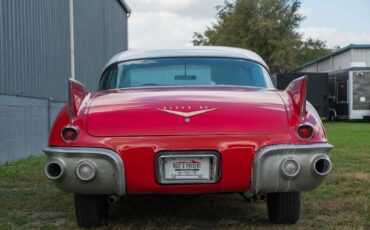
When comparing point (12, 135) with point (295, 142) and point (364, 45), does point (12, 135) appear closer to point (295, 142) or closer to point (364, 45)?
point (295, 142)

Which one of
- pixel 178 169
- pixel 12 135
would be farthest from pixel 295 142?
pixel 12 135

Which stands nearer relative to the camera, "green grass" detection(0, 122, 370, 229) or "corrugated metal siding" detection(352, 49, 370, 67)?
"green grass" detection(0, 122, 370, 229)

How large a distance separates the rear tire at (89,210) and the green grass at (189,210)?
126 millimetres

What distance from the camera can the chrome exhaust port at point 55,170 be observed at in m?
4.02

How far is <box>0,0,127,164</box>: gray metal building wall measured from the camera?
9750mm

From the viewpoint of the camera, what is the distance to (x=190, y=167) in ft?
13.0

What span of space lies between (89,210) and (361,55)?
36102 millimetres

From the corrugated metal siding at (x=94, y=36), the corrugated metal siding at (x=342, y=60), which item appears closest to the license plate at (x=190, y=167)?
the corrugated metal siding at (x=94, y=36)

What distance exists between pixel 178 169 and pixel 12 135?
6.68m

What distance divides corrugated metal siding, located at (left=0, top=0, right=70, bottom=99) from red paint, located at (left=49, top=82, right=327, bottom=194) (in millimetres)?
5880

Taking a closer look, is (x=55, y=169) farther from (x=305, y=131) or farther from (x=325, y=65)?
(x=325, y=65)

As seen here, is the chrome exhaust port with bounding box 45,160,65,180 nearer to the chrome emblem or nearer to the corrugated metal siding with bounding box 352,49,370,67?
the chrome emblem

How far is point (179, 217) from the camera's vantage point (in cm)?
499

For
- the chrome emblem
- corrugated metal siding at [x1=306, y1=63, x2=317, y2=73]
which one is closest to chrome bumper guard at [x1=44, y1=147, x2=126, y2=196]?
the chrome emblem
